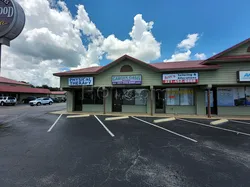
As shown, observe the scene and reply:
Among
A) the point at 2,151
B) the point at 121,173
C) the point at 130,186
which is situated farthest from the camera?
the point at 2,151

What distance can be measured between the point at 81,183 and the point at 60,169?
0.94 metres

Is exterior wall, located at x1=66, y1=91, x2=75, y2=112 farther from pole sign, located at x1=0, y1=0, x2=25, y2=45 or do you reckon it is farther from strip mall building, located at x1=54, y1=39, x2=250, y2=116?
pole sign, located at x1=0, y1=0, x2=25, y2=45

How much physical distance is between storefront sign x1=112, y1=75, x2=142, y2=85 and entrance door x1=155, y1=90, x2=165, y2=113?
3040mm

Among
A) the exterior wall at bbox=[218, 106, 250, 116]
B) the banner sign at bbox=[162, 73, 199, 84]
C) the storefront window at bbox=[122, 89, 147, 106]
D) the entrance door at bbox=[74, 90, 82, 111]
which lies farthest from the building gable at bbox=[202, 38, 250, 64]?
the entrance door at bbox=[74, 90, 82, 111]

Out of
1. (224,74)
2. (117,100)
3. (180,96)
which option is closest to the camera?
(224,74)

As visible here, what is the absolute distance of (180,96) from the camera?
12.9 m

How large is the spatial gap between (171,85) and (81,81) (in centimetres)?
934

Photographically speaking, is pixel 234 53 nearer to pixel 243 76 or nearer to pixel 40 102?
pixel 243 76

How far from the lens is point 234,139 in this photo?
5.62 m

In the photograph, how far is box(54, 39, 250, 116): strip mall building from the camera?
10.9 m

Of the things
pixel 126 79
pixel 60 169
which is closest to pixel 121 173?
pixel 60 169

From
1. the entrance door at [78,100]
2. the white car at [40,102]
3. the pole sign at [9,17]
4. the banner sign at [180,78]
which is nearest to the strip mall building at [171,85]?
the banner sign at [180,78]

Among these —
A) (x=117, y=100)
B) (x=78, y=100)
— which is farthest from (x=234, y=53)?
(x=78, y=100)

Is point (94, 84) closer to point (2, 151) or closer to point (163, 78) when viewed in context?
point (163, 78)
